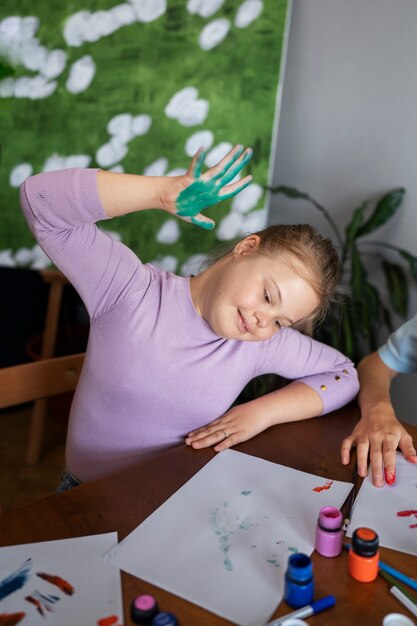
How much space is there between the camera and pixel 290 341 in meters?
1.20

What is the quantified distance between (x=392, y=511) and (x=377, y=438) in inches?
7.3

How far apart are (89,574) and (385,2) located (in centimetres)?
197

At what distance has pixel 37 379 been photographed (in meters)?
1.15

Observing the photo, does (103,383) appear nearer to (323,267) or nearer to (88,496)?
(88,496)

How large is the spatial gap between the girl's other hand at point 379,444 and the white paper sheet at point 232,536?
0.23ft

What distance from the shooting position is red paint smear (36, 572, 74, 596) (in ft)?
2.23

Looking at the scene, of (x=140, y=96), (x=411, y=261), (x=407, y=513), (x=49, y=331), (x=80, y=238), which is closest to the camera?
(x=407, y=513)

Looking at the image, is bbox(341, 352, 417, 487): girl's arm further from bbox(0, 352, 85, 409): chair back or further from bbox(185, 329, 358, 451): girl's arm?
bbox(0, 352, 85, 409): chair back

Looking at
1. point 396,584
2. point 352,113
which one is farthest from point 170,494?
point 352,113

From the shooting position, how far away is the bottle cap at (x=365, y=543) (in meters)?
0.71

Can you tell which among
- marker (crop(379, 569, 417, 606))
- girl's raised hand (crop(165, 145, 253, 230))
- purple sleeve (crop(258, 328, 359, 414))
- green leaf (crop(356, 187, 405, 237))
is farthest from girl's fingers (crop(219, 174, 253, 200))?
green leaf (crop(356, 187, 405, 237))

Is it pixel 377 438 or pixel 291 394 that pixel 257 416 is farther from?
pixel 377 438

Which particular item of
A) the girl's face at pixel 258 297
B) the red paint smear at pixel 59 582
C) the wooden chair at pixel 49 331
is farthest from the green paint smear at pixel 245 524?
the wooden chair at pixel 49 331

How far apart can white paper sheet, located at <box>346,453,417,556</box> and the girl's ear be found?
1.41 ft
